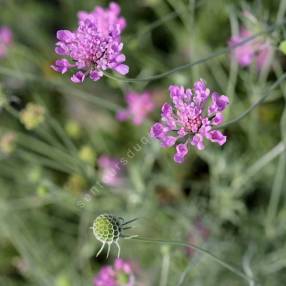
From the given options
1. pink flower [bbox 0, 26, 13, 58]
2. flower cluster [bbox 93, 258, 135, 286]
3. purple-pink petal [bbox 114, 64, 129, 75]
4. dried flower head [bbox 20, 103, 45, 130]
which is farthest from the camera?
pink flower [bbox 0, 26, 13, 58]

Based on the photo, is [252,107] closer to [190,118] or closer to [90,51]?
[190,118]

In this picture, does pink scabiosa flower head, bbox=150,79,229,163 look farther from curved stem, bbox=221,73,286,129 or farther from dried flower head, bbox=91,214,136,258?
dried flower head, bbox=91,214,136,258

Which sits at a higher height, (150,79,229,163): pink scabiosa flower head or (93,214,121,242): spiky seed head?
(150,79,229,163): pink scabiosa flower head

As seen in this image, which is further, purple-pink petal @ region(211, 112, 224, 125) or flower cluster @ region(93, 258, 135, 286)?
flower cluster @ region(93, 258, 135, 286)

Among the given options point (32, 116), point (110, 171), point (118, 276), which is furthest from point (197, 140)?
point (110, 171)

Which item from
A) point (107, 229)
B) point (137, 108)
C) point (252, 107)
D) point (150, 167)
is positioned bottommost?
point (107, 229)

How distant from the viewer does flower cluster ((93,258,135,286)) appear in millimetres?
1257

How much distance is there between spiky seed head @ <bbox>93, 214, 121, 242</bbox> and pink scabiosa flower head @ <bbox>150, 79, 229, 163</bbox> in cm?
15

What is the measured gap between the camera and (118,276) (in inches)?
49.8

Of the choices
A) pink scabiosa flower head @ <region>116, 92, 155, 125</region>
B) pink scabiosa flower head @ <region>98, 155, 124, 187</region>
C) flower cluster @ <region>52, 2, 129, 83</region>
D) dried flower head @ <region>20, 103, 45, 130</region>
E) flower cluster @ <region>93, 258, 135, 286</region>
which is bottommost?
flower cluster @ <region>93, 258, 135, 286</region>

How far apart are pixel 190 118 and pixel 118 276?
20.8 inches

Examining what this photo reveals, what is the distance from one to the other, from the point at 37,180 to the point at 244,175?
59cm

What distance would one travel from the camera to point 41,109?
1440 millimetres

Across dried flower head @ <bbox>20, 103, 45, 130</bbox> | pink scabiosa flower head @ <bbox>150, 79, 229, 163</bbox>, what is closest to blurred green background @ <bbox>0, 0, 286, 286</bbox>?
dried flower head @ <bbox>20, 103, 45, 130</bbox>
